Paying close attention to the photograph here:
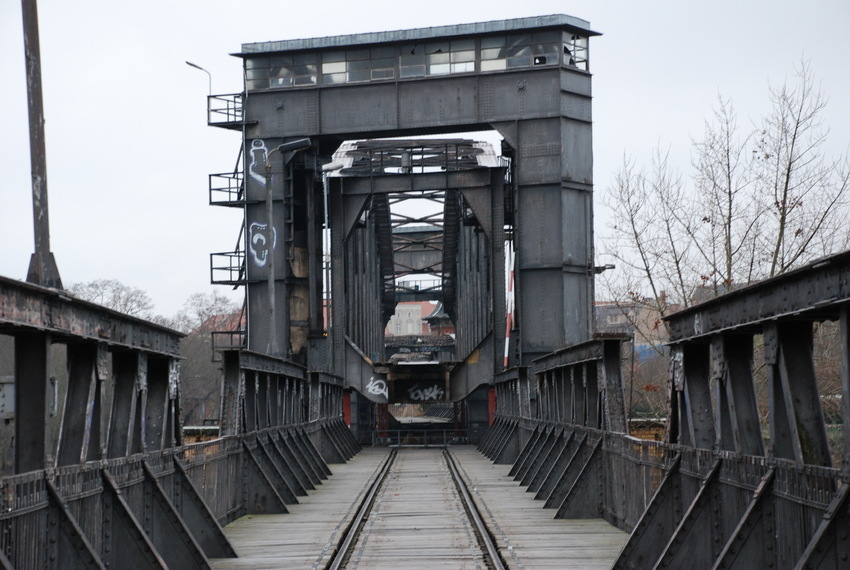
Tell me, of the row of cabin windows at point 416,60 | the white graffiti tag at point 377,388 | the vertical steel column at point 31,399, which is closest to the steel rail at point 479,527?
the vertical steel column at point 31,399

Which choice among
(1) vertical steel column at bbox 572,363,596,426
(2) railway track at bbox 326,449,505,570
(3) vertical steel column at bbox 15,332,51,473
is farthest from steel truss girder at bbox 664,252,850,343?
(1) vertical steel column at bbox 572,363,596,426

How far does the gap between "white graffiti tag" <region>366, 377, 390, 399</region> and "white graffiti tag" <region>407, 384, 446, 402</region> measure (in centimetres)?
126

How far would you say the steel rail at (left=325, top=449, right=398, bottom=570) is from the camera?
14211mm

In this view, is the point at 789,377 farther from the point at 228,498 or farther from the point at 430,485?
the point at 430,485

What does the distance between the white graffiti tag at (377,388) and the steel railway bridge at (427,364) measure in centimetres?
5

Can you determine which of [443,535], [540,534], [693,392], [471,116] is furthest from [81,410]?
[471,116]

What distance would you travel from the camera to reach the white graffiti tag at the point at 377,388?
44.0 m

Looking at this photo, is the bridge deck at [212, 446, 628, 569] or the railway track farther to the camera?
the railway track

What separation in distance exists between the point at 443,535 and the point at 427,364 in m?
28.6

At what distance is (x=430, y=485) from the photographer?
27750 mm

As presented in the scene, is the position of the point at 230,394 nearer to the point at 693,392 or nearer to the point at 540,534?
the point at 540,534

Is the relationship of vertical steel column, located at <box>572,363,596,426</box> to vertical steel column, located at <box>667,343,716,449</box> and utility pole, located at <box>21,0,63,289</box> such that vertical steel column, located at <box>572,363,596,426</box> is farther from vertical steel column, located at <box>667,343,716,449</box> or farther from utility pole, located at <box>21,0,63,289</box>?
utility pole, located at <box>21,0,63,289</box>

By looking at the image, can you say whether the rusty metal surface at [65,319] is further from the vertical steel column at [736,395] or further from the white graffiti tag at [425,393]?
the white graffiti tag at [425,393]

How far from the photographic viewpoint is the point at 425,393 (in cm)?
4559
